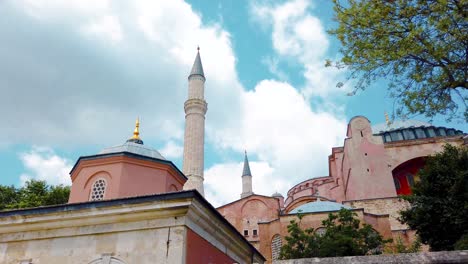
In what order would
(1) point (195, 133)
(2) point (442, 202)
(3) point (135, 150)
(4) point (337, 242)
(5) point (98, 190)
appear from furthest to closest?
1. (1) point (195, 133)
2. (4) point (337, 242)
3. (3) point (135, 150)
4. (5) point (98, 190)
5. (2) point (442, 202)

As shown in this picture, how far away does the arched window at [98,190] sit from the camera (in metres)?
10.8

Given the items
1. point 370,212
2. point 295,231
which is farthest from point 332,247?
point 370,212

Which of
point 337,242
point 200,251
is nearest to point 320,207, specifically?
point 337,242

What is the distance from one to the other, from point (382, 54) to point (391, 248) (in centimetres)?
1149

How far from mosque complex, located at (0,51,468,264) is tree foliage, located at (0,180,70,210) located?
7988 millimetres

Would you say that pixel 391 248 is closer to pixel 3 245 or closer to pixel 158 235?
pixel 158 235

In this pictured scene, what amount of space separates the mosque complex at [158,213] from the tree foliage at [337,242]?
2385 mm

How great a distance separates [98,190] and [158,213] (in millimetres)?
5437

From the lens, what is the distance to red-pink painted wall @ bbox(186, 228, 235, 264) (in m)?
5.96

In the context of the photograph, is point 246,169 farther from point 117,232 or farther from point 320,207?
point 117,232

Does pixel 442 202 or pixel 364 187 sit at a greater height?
pixel 364 187

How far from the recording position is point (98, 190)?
10852mm

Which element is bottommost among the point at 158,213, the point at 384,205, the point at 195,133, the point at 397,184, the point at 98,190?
the point at 158,213

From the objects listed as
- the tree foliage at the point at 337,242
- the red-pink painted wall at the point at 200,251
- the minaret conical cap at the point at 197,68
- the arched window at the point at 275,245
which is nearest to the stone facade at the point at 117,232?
the red-pink painted wall at the point at 200,251
